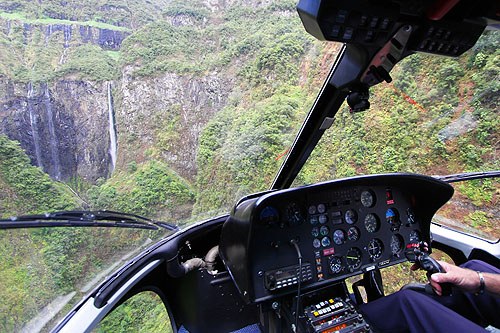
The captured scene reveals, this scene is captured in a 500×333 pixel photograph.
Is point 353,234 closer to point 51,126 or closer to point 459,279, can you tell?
point 459,279

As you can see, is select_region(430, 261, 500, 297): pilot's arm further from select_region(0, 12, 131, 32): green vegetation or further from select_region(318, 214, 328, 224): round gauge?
select_region(0, 12, 131, 32): green vegetation

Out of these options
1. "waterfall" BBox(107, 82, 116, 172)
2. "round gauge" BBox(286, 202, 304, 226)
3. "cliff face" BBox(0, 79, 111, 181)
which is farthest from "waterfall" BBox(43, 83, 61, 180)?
"round gauge" BBox(286, 202, 304, 226)

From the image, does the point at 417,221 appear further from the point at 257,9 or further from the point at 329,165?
the point at 257,9

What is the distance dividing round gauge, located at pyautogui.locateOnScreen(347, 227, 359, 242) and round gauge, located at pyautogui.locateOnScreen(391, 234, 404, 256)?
34 centimetres

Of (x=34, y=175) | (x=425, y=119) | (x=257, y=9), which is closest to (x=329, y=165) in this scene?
(x=425, y=119)

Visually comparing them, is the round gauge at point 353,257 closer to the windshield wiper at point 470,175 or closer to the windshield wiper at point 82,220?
the windshield wiper at point 470,175

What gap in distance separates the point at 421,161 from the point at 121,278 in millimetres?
3107

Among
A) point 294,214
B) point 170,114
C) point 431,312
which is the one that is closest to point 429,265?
point 431,312

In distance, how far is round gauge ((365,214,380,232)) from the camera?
1.96 meters

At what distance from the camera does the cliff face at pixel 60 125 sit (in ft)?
7.08

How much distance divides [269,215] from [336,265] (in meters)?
0.65

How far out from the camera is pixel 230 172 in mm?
2947

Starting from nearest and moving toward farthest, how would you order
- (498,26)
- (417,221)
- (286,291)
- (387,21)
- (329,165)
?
(387,21)
(498,26)
(286,291)
(417,221)
(329,165)

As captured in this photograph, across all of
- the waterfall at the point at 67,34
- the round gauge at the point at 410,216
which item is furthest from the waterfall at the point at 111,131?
the round gauge at the point at 410,216
